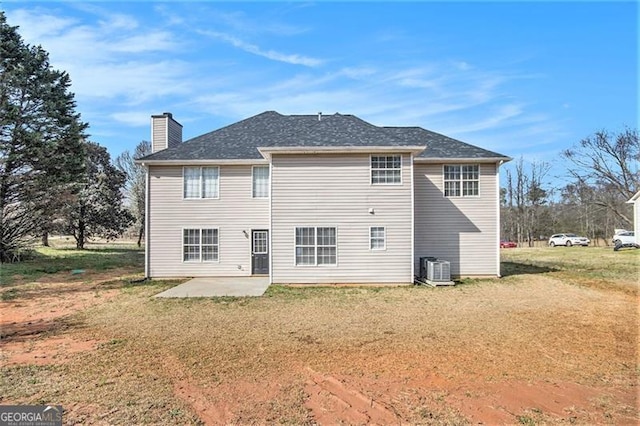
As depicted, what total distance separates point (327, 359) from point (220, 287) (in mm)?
7550

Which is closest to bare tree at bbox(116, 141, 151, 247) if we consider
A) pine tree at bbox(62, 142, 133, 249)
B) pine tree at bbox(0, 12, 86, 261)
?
pine tree at bbox(62, 142, 133, 249)

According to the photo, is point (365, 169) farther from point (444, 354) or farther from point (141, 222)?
point (141, 222)

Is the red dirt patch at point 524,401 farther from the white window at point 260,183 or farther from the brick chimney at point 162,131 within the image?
the brick chimney at point 162,131

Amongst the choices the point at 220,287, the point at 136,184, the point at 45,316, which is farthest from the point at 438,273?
the point at 136,184

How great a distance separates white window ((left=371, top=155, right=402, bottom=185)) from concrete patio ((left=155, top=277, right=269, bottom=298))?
5.40 metres

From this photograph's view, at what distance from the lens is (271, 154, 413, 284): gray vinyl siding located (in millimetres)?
13117

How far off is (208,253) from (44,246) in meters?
23.5

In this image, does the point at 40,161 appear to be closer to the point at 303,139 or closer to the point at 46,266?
the point at 46,266

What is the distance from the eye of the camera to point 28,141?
62.4ft

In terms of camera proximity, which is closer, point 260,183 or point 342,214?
point 342,214

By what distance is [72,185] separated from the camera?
21594 millimetres

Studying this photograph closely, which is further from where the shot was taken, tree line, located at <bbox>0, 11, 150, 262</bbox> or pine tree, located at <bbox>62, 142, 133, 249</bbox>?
pine tree, located at <bbox>62, 142, 133, 249</bbox>

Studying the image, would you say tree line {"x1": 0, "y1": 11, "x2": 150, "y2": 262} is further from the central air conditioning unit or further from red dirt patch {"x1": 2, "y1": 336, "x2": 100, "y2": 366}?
the central air conditioning unit

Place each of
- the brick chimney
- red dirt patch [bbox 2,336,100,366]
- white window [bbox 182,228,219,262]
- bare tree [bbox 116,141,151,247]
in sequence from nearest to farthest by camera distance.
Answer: red dirt patch [bbox 2,336,100,366]
white window [bbox 182,228,219,262]
the brick chimney
bare tree [bbox 116,141,151,247]
